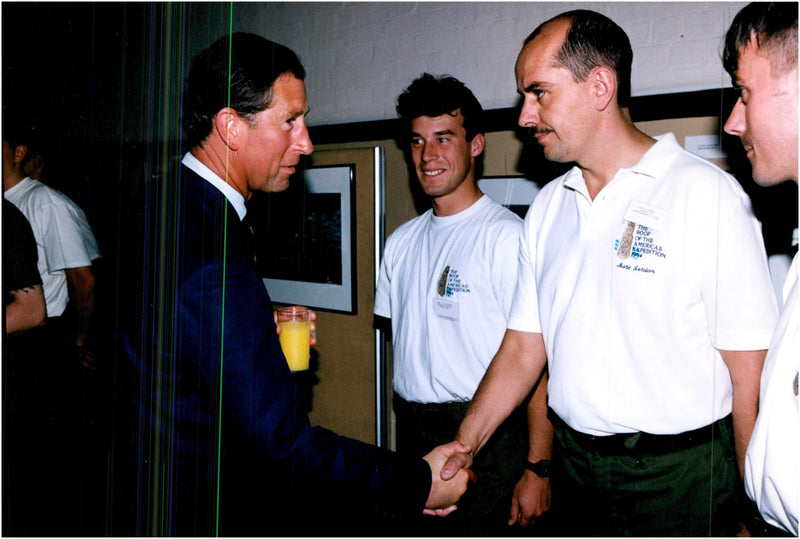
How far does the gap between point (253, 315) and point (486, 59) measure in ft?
4.78

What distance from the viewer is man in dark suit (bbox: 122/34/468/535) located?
1.26 m

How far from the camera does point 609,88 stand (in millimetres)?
1502

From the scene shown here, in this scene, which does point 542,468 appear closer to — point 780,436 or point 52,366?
point 780,436

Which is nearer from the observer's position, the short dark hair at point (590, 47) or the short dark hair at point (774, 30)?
the short dark hair at point (774, 30)

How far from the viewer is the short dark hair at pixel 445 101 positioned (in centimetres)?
214

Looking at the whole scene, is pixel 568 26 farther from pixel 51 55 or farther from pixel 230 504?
pixel 51 55

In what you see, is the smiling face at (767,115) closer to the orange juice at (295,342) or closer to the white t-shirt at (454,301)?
the white t-shirt at (454,301)

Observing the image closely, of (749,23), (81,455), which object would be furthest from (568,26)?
(81,455)

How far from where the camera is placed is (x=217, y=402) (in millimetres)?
1312

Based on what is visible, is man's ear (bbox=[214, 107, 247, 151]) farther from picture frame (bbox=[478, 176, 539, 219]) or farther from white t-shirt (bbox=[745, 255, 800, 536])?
white t-shirt (bbox=[745, 255, 800, 536])

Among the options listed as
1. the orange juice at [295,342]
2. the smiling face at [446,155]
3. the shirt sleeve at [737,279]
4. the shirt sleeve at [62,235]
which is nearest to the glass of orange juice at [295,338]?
the orange juice at [295,342]

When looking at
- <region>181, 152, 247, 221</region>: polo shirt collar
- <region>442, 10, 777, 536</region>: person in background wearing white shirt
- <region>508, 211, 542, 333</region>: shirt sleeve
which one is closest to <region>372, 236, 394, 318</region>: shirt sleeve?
<region>508, 211, 542, 333</region>: shirt sleeve

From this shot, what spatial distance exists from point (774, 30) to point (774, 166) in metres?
0.25

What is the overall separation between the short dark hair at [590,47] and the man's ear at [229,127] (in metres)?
0.86
